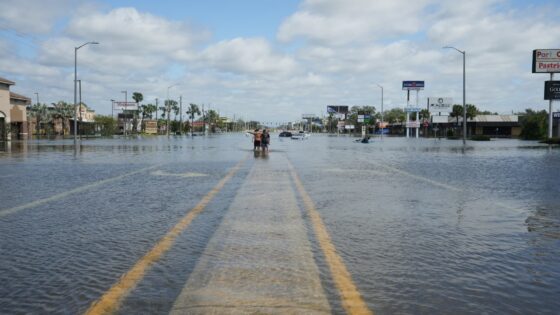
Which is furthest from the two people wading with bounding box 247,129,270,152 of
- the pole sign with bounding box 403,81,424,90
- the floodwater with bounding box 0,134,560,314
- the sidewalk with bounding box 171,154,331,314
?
the pole sign with bounding box 403,81,424,90

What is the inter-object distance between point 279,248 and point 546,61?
215 feet

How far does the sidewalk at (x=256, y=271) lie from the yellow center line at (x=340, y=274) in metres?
0.19

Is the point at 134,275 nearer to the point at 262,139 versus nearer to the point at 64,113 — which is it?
the point at 262,139

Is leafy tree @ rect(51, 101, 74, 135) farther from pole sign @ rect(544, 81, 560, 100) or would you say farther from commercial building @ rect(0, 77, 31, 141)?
pole sign @ rect(544, 81, 560, 100)

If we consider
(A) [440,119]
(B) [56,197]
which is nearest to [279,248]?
(B) [56,197]

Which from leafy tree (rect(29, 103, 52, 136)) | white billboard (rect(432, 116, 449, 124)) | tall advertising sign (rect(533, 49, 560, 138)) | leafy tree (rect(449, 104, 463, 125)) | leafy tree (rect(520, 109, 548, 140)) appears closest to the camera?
tall advertising sign (rect(533, 49, 560, 138))

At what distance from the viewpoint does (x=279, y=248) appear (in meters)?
6.93

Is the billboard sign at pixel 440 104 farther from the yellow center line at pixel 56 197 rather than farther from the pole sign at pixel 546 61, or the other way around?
the yellow center line at pixel 56 197

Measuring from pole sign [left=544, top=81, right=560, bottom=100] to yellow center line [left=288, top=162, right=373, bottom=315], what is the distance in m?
60.6

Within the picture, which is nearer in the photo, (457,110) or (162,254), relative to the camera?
(162,254)

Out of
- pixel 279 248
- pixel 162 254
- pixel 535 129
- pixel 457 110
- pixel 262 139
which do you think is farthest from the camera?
pixel 457 110

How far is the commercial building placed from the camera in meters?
71.4

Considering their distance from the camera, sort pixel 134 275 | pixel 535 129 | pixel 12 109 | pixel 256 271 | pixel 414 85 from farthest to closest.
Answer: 1. pixel 414 85
2. pixel 535 129
3. pixel 12 109
4. pixel 256 271
5. pixel 134 275

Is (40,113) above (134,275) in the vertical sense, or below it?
above
